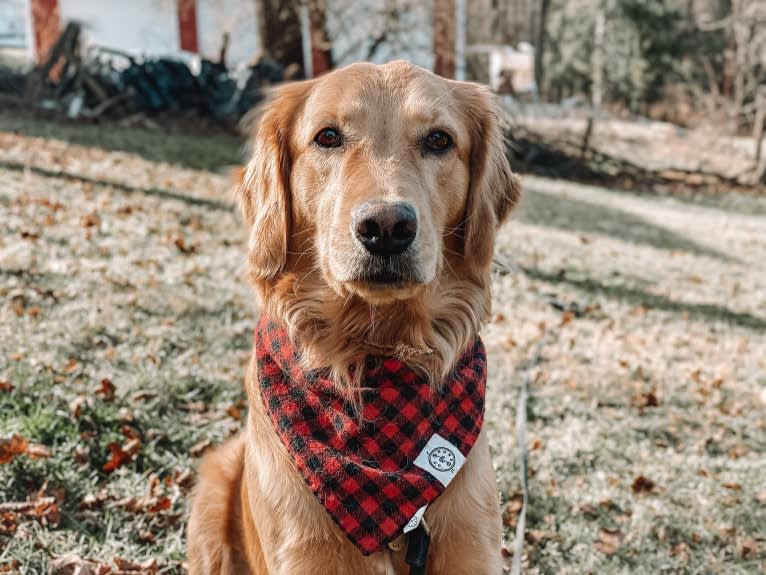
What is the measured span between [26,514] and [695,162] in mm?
19367

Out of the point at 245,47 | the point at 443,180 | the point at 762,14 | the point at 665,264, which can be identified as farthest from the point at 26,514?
the point at 762,14

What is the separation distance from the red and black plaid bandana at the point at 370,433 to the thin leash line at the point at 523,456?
2.23ft

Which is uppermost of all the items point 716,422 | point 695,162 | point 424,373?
point 424,373

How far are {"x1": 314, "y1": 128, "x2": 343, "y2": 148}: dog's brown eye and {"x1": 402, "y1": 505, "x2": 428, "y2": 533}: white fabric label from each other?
1275 mm

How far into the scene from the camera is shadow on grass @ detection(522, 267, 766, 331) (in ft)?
22.8

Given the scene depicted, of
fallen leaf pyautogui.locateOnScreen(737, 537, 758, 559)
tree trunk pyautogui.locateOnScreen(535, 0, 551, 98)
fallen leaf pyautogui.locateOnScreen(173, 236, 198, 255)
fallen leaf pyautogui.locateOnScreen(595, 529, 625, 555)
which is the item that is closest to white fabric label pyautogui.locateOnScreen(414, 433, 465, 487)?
fallen leaf pyautogui.locateOnScreen(595, 529, 625, 555)

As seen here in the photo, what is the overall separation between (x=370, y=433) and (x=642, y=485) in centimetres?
209

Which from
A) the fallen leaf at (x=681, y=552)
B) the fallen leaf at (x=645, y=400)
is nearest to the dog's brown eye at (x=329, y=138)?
the fallen leaf at (x=681, y=552)

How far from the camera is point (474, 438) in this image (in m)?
2.53

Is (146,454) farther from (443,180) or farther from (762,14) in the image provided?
(762,14)

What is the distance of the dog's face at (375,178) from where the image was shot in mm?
2252

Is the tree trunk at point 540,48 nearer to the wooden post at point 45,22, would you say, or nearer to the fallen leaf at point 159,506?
the wooden post at point 45,22

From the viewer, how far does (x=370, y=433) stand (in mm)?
2467

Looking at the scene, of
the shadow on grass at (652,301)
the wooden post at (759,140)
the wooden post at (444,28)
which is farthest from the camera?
the wooden post at (759,140)
